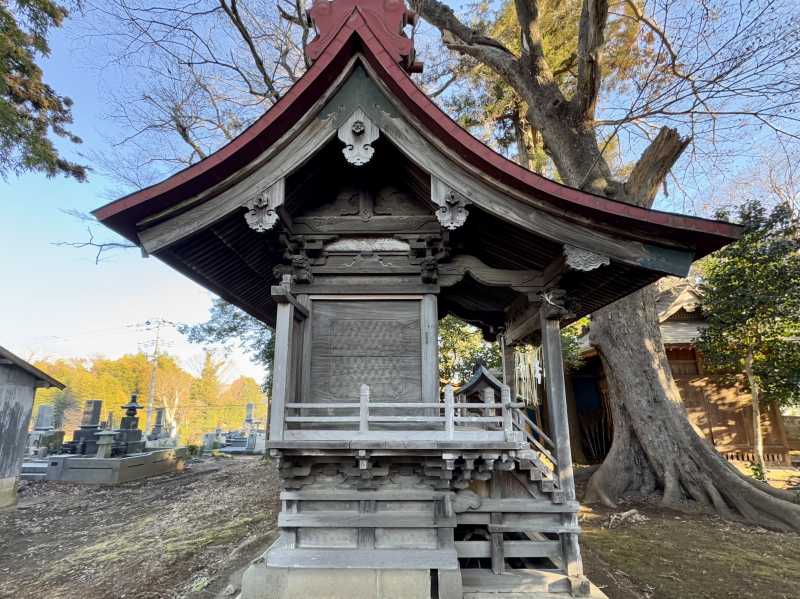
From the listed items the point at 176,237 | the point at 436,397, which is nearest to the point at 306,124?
the point at 176,237

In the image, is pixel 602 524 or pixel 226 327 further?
pixel 226 327

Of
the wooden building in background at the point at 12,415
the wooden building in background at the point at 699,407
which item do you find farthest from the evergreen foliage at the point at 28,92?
the wooden building in background at the point at 699,407

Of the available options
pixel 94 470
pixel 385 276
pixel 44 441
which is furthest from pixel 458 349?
pixel 44 441

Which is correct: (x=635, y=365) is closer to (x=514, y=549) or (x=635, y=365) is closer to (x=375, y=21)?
(x=514, y=549)

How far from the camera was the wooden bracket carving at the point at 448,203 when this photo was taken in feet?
14.4

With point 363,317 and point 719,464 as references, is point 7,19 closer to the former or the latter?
point 363,317

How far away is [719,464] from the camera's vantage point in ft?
29.8

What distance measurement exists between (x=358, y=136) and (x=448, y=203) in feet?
4.05

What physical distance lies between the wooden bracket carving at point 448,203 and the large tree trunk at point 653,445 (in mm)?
8038

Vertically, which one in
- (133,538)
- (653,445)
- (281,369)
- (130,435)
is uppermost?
(281,369)

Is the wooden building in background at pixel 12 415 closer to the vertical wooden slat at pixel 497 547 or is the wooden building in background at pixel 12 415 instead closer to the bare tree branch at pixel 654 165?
the vertical wooden slat at pixel 497 547

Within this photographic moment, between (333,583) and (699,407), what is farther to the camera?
(699,407)

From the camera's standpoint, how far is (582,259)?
4309 millimetres

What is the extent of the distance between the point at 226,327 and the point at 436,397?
20.2 metres
